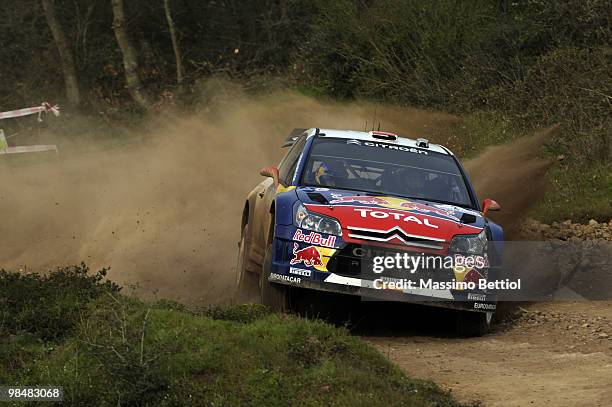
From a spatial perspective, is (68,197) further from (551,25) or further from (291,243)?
(551,25)

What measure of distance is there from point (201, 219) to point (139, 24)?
24.5m

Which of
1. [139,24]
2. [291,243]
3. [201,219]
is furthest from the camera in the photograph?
[139,24]

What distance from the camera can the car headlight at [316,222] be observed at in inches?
372

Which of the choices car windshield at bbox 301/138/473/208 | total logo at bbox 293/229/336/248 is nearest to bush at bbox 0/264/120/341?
total logo at bbox 293/229/336/248

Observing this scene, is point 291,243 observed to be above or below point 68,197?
above

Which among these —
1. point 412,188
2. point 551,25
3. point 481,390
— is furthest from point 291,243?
point 551,25

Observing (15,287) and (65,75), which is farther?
(65,75)

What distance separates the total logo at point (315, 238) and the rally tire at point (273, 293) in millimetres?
338

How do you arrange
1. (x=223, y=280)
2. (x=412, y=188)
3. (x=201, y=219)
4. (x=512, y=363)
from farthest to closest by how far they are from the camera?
(x=201, y=219) < (x=223, y=280) < (x=412, y=188) < (x=512, y=363)

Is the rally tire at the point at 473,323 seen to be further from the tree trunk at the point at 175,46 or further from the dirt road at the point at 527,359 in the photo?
the tree trunk at the point at 175,46

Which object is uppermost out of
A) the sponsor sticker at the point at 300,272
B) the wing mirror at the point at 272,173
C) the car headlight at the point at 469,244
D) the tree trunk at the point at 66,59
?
the wing mirror at the point at 272,173

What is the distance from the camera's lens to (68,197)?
1800cm

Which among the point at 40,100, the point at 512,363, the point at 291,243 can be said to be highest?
the point at 291,243

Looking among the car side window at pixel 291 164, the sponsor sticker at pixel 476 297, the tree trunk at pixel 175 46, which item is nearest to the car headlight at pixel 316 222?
the car side window at pixel 291 164
